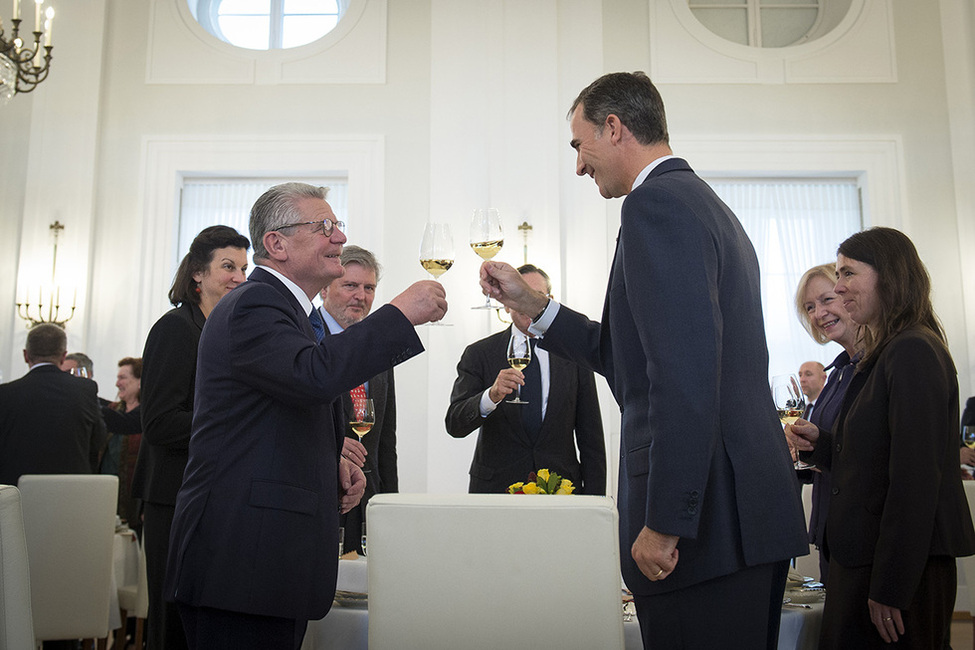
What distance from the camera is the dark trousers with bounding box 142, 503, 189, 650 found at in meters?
2.68

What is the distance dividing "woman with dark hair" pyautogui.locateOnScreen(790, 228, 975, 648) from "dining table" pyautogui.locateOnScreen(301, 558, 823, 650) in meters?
0.04

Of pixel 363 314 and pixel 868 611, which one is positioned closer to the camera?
pixel 868 611

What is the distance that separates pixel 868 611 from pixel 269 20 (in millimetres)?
6421

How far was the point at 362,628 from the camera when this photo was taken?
2.06 m

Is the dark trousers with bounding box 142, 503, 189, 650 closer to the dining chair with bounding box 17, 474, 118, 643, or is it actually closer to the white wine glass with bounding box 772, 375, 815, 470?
the dining chair with bounding box 17, 474, 118, 643

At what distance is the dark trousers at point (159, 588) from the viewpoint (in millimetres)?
2684

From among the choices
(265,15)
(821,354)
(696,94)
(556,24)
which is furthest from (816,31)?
(265,15)

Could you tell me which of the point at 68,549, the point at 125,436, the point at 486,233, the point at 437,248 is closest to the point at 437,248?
the point at 437,248

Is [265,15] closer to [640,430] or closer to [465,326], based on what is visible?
[465,326]

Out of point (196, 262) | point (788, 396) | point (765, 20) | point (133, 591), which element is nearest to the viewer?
point (788, 396)

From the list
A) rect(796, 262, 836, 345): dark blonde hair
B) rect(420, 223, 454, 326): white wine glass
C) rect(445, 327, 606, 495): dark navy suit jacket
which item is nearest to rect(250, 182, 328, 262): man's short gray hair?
rect(420, 223, 454, 326): white wine glass

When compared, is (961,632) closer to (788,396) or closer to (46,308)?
(788,396)

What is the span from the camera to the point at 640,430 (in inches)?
71.4

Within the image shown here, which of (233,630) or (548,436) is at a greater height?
(548,436)
